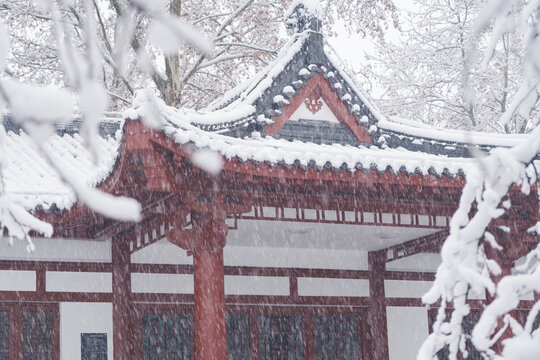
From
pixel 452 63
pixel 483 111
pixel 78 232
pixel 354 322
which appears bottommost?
pixel 354 322

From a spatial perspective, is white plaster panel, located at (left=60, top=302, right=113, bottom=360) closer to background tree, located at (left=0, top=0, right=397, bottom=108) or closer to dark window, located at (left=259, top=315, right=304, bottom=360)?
dark window, located at (left=259, top=315, right=304, bottom=360)

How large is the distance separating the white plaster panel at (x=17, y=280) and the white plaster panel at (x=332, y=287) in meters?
3.49

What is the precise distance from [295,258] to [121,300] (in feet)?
8.03

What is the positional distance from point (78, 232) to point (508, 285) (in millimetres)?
7453

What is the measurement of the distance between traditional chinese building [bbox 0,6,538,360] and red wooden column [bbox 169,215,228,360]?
0.01m

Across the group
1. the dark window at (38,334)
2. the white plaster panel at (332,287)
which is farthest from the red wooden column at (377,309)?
the dark window at (38,334)

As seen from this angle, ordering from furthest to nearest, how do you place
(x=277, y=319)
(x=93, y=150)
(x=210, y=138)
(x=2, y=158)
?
(x=277, y=319) → (x=210, y=138) → (x=2, y=158) → (x=93, y=150)

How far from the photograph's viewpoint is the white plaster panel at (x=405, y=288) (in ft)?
36.9

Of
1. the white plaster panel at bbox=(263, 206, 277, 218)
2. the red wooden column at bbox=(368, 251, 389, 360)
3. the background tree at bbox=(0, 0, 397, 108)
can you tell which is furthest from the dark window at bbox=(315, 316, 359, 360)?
the background tree at bbox=(0, 0, 397, 108)

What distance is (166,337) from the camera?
978 centimetres

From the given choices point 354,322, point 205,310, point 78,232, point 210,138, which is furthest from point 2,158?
point 354,322

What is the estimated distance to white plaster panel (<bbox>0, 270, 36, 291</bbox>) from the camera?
29.9 feet

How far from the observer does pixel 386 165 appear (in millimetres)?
7574

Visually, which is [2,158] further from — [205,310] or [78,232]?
[78,232]
